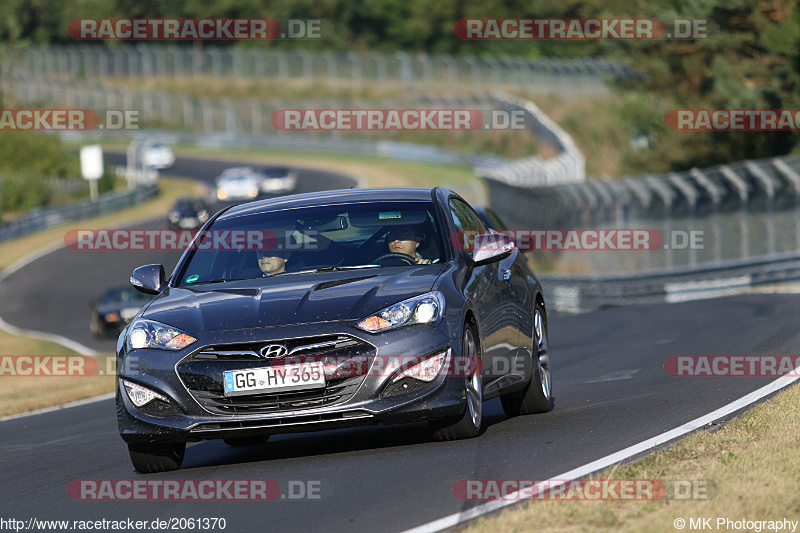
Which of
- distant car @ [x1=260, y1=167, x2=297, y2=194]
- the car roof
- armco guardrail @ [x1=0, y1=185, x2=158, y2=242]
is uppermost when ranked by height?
the car roof

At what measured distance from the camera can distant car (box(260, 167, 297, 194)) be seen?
6134cm

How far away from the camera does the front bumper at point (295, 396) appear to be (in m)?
7.54

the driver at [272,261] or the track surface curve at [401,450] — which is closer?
the track surface curve at [401,450]

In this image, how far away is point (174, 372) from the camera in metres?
7.66

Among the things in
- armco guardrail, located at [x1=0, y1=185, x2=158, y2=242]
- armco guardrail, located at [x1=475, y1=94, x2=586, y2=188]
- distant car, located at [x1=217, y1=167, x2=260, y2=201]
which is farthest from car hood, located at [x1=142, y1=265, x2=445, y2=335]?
distant car, located at [x1=217, y1=167, x2=260, y2=201]

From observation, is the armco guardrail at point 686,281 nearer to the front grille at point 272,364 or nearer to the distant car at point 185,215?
the front grille at point 272,364

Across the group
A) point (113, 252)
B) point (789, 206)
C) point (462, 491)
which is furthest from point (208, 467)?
point (113, 252)

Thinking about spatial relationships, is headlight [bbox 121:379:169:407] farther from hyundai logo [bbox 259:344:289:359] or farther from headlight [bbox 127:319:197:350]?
hyundai logo [bbox 259:344:289:359]

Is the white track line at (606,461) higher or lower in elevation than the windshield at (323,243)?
lower

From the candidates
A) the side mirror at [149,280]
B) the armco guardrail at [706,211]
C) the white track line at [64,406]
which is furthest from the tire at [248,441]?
the armco guardrail at [706,211]

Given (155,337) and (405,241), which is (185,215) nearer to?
→ (405,241)

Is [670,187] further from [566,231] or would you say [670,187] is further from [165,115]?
[165,115]

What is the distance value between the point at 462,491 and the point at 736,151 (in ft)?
115

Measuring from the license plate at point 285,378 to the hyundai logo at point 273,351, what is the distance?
0.07m
